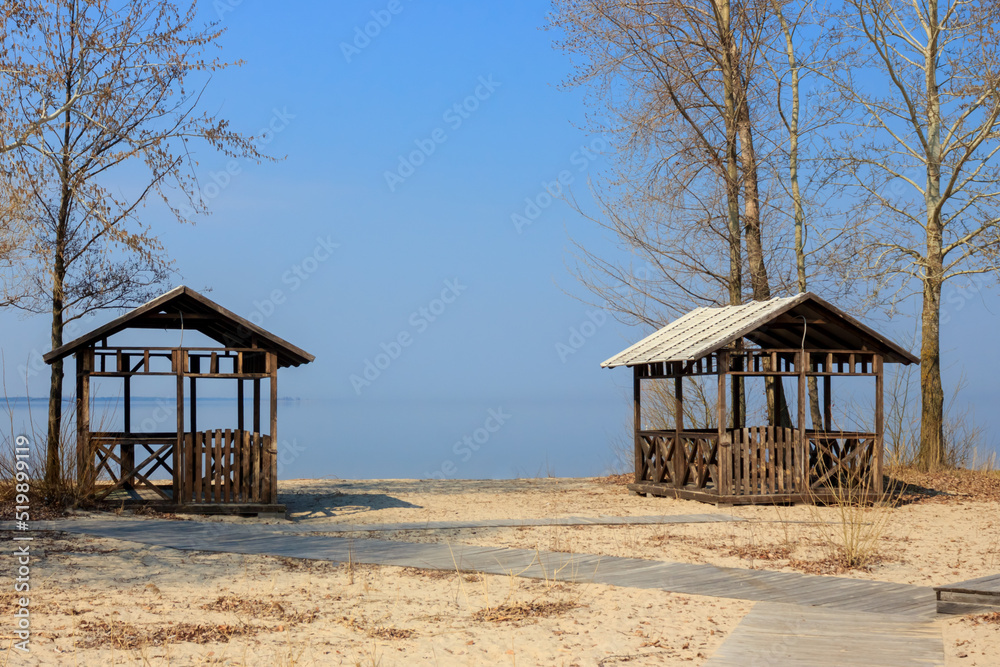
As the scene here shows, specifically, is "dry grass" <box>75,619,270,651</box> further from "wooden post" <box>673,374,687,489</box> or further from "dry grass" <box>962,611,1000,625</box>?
"wooden post" <box>673,374,687,489</box>

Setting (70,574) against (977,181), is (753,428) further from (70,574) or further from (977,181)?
(70,574)

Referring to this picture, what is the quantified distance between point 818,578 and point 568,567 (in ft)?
8.10

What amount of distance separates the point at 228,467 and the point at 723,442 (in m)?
8.02

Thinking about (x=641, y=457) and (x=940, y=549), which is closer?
(x=940, y=549)

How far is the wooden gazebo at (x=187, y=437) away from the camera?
13.3m

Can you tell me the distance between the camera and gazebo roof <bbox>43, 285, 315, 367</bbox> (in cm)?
1325

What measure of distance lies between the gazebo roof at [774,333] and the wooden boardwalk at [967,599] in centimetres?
678

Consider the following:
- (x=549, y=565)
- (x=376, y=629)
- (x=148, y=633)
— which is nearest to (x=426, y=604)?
(x=376, y=629)

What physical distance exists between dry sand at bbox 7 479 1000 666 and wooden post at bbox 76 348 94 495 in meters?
1.21

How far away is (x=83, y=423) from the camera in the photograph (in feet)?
43.3

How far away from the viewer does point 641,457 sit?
56.0 ft

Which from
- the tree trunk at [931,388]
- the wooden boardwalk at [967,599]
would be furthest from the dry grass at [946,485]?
the wooden boardwalk at [967,599]

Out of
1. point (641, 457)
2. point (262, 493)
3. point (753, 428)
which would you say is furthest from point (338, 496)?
point (753, 428)

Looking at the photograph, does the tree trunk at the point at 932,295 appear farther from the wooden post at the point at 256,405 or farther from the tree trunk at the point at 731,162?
the wooden post at the point at 256,405
